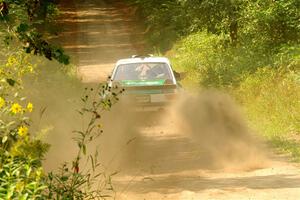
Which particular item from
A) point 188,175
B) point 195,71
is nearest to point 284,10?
point 195,71

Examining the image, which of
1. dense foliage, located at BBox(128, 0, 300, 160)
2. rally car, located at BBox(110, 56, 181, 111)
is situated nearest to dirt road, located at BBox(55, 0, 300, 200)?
rally car, located at BBox(110, 56, 181, 111)

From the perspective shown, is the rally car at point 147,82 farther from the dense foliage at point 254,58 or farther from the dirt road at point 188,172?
the dense foliage at point 254,58

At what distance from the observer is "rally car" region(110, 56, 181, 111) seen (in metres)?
13.8

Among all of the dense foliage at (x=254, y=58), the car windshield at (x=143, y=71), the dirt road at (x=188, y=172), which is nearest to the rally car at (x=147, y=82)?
the car windshield at (x=143, y=71)

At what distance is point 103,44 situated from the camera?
33.5 meters

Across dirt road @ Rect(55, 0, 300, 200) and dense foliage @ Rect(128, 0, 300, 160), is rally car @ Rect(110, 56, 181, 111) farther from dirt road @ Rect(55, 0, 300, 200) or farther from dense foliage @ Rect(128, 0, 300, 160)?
dense foliage @ Rect(128, 0, 300, 160)

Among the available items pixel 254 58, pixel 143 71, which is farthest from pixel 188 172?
pixel 254 58

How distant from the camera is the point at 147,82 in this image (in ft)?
47.0

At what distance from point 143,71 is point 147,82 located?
80cm

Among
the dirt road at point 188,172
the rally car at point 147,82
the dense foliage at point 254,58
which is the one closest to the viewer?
the dirt road at point 188,172

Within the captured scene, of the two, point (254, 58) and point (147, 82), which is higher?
point (147, 82)

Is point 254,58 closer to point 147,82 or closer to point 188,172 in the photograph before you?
point 147,82

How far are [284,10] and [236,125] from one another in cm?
543

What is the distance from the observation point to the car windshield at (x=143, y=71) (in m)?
14.8
